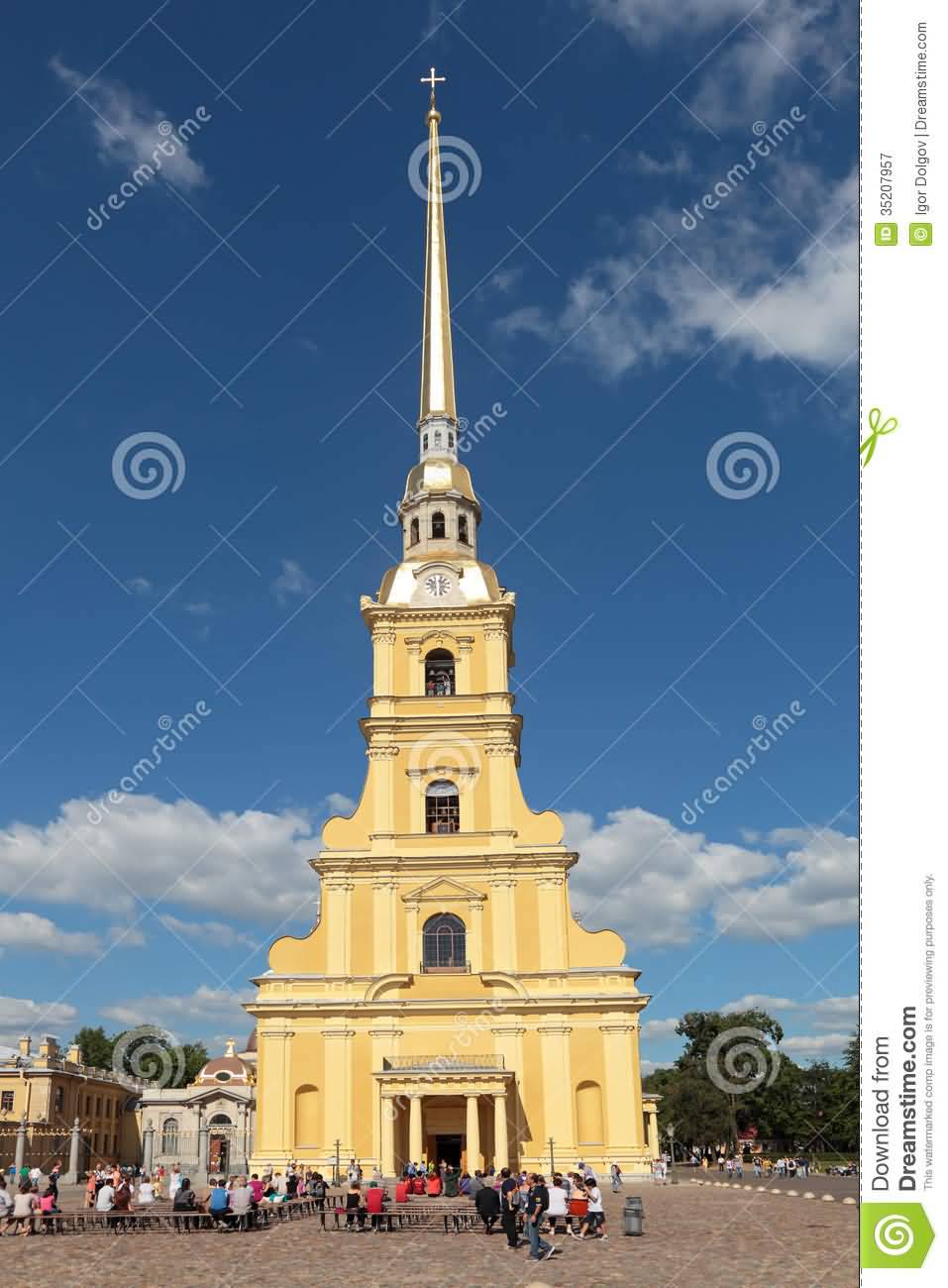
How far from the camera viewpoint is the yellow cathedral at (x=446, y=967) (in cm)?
3981

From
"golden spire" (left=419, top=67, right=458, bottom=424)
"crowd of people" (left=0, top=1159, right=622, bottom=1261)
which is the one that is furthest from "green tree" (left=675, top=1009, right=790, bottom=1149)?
"crowd of people" (left=0, top=1159, right=622, bottom=1261)

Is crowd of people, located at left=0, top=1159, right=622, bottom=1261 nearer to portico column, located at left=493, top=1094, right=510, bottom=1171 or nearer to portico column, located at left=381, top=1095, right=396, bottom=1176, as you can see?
portico column, located at left=381, top=1095, right=396, bottom=1176

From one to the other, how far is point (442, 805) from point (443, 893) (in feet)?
12.3

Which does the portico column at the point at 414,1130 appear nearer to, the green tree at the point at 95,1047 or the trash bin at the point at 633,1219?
the trash bin at the point at 633,1219

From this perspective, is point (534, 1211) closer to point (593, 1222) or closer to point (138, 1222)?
point (593, 1222)

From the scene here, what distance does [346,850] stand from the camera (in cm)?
4456

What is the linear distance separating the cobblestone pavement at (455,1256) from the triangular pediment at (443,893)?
1856 centimetres

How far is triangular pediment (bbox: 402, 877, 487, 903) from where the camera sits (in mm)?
43344

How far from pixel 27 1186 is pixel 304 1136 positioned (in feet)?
55.8

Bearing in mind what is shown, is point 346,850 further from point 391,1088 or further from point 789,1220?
point 789,1220

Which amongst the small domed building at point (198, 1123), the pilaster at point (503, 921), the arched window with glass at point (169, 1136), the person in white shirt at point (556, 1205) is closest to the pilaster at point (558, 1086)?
the pilaster at point (503, 921)

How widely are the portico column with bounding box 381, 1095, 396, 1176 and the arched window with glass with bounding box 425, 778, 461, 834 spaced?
35.2 ft

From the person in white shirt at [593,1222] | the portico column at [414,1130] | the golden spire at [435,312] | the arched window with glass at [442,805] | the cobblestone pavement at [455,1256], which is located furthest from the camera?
the golden spire at [435,312]
